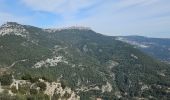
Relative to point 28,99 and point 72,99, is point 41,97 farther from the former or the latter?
point 72,99

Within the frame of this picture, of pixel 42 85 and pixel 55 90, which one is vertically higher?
pixel 42 85

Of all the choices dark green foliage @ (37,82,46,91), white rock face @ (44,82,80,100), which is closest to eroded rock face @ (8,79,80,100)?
white rock face @ (44,82,80,100)

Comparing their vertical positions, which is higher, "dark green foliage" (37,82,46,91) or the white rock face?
"dark green foliage" (37,82,46,91)

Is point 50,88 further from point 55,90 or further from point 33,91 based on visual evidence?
point 33,91

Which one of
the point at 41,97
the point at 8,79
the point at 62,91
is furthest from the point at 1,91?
the point at 62,91

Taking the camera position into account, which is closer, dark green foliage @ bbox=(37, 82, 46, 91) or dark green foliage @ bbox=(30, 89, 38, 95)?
dark green foliage @ bbox=(30, 89, 38, 95)

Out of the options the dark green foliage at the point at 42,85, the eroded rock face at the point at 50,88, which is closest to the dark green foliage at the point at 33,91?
the eroded rock face at the point at 50,88

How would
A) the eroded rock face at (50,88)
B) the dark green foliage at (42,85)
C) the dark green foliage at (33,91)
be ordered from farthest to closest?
1. the dark green foliage at (42,85)
2. the eroded rock face at (50,88)
3. the dark green foliage at (33,91)

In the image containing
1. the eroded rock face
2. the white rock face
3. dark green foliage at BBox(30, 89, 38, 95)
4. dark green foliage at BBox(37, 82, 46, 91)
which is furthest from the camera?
the white rock face

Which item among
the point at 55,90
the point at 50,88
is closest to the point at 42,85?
the point at 50,88

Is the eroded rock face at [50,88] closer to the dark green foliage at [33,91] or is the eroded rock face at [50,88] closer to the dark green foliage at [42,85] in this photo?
the dark green foliage at [42,85]

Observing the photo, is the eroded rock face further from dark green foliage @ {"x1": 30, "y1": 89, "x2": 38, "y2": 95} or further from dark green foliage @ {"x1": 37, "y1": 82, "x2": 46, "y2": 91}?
dark green foliage @ {"x1": 30, "y1": 89, "x2": 38, "y2": 95}
